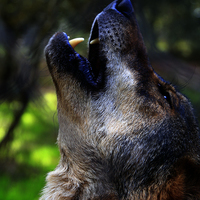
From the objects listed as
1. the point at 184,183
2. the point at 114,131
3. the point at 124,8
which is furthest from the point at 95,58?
the point at 184,183

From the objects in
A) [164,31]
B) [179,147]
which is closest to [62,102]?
[179,147]

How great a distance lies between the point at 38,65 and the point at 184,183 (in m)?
3.04

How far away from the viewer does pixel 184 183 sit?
3.04 meters

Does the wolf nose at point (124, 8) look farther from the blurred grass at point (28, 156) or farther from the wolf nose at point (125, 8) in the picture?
the blurred grass at point (28, 156)

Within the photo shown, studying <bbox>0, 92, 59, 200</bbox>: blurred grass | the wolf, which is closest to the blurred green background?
<bbox>0, 92, 59, 200</bbox>: blurred grass

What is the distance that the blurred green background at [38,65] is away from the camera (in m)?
4.58

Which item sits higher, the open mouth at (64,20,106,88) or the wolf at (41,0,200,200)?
the open mouth at (64,20,106,88)

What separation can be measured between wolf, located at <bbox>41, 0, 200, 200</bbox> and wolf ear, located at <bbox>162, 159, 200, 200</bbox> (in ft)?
0.03

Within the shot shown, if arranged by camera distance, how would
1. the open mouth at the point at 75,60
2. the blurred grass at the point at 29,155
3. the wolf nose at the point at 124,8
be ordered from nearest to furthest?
the open mouth at the point at 75,60
the wolf nose at the point at 124,8
the blurred grass at the point at 29,155

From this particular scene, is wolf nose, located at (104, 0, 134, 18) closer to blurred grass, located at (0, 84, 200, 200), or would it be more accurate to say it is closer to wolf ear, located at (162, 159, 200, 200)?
wolf ear, located at (162, 159, 200, 200)

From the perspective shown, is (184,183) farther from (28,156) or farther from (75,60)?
(28,156)

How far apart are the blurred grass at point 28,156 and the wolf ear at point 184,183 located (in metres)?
3.02

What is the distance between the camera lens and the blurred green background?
458cm

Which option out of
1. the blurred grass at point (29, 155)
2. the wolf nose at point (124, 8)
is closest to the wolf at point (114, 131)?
the wolf nose at point (124, 8)
